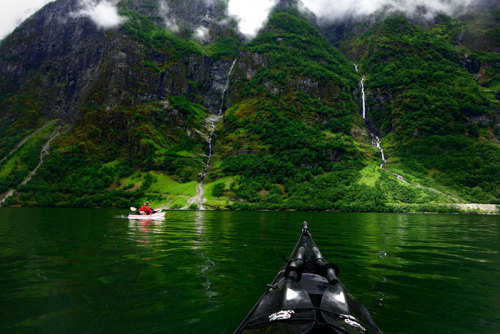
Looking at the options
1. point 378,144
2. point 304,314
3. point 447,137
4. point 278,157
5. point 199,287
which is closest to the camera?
point 304,314

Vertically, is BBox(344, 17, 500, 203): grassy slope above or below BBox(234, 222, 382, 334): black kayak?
above

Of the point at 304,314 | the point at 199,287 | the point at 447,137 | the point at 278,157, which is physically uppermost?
the point at 447,137

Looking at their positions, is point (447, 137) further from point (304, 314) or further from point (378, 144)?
point (304, 314)

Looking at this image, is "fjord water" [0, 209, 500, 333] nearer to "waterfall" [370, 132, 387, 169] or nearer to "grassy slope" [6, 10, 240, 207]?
"grassy slope" [6, 10, 240, 207]

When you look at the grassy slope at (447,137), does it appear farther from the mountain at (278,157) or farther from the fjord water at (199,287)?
the fjord water at (199,287)

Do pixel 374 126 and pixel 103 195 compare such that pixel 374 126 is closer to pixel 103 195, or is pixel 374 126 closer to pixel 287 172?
pixel 287 172

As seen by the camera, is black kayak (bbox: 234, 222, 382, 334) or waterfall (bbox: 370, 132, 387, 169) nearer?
black kayak (bbox: 234, 222, 382, 334)

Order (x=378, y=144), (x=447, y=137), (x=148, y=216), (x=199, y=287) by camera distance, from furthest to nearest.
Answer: (x=378, y=144)
(x=447, y=137)
(x=148, y=216)
(x=199, y=287)

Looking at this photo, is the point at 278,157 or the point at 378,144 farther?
the point at 378,144

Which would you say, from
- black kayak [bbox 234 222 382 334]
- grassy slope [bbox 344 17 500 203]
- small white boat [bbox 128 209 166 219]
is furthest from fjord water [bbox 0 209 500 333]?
grassy slope [bbox 344 17 500 203]

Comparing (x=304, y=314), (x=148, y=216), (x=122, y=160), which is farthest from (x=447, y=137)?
(x=122, y=160)

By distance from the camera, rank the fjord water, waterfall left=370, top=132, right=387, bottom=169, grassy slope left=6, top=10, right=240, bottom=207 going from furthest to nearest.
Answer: waterfall left=370, top=132, right=387, bottom=169 < grassy slope left=6, top=10, right=240, bottom=207 < the fjord water

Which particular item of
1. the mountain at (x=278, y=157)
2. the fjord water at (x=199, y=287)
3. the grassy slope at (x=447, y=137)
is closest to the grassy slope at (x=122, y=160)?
the mountain at (x=278, y=157)

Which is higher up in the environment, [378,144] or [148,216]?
[378,144]
